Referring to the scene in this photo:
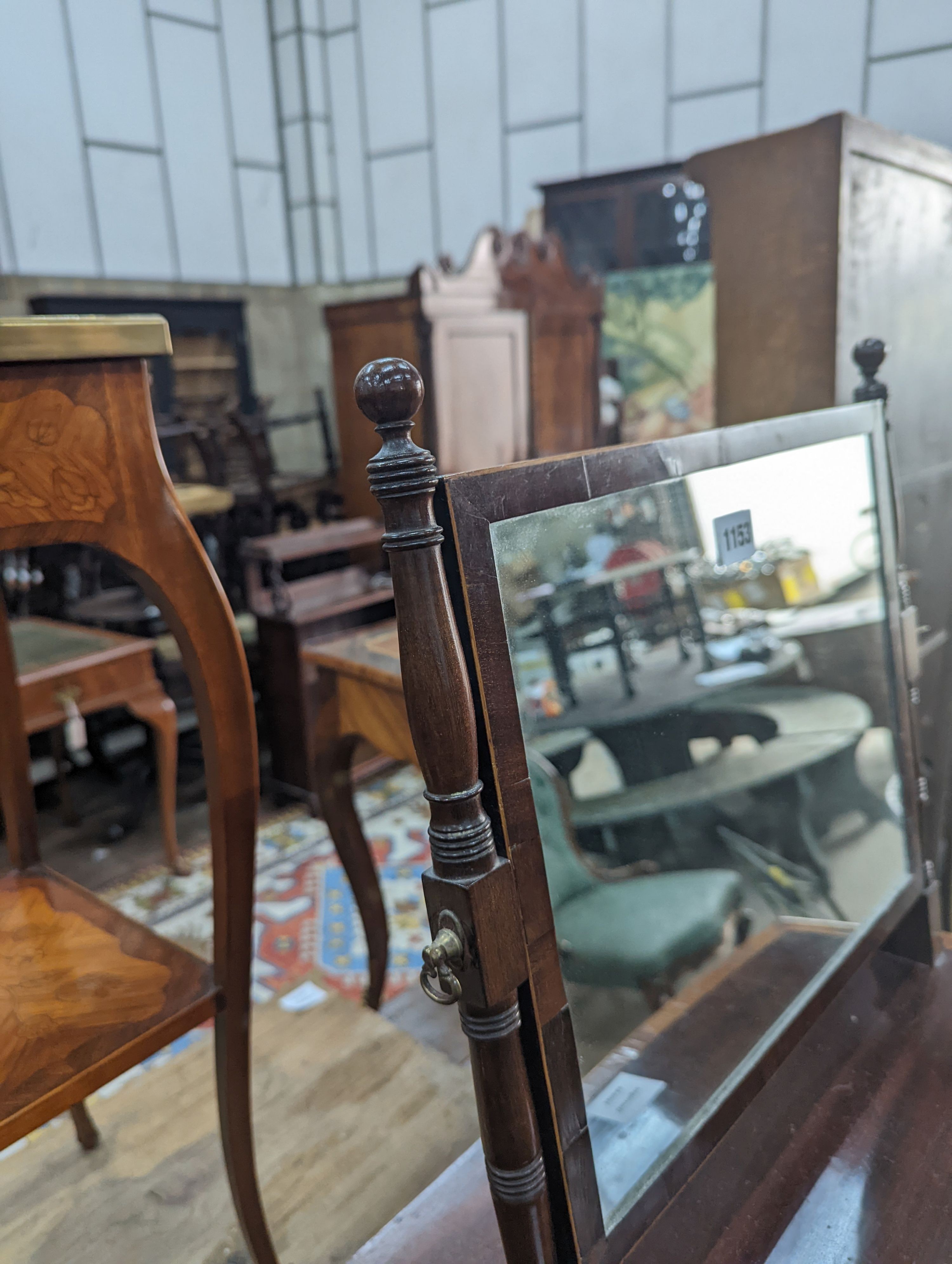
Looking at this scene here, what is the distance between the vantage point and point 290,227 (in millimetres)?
6711

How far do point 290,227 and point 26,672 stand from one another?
17.7 feet

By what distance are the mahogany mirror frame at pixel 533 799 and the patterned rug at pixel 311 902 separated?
1.36 metres

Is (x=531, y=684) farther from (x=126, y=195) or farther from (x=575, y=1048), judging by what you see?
(x=126, y=195)

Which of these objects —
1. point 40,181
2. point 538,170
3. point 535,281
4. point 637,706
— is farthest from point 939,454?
point 40,181

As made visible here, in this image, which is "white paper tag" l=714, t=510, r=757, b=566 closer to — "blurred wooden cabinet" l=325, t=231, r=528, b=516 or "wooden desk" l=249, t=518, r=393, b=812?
"wooden desk" l=249, t=518, r=393, b=812

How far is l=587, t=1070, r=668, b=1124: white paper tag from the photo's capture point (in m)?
0.79

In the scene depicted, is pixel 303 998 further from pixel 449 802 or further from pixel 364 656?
pixel 449 802

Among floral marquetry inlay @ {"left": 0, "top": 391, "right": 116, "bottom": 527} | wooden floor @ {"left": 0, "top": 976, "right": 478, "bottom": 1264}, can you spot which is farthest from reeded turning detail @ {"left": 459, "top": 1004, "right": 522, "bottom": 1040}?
wooden floor @ {"left": 0, "top": 976, "right": 478, "bottom": 1264}

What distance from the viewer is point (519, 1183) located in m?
0.67

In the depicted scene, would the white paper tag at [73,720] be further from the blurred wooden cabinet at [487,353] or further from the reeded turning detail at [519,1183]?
the reeded turning detail at [519,1183]

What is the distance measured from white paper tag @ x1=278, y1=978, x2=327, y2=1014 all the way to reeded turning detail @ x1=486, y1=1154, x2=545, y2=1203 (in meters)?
1.07

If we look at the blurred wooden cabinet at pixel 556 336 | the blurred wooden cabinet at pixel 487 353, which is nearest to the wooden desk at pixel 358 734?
the blurred wooden cabinet at pixel 487 353

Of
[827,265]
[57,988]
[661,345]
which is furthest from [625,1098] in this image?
[661,345]

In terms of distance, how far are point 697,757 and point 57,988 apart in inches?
30.0
